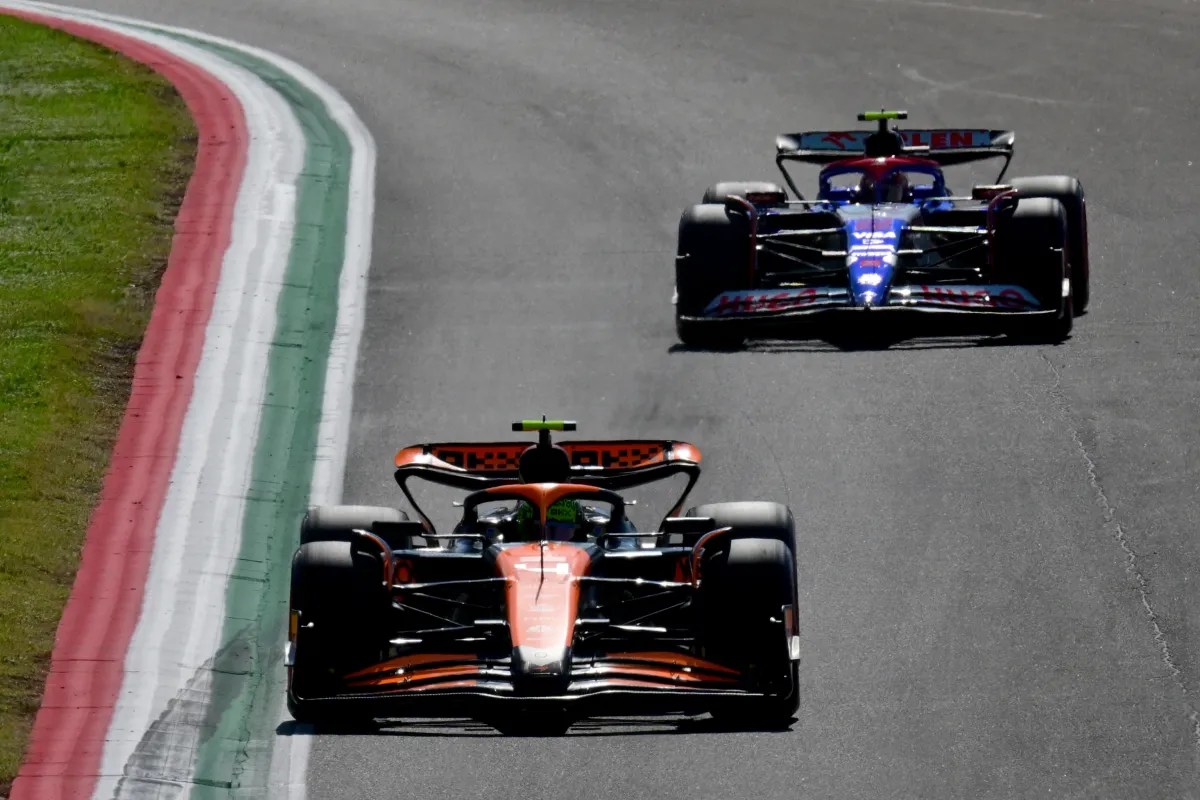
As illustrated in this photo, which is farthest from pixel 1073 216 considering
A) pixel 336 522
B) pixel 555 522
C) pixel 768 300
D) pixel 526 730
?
pixel 526 730

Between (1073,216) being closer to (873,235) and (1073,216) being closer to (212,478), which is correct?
(873,235)

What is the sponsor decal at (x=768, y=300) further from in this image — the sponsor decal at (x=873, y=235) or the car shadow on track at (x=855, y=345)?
the sponsor decal at (x=873, y=235)

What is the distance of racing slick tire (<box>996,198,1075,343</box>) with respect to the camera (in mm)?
17078

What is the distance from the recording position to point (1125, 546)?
15953mm

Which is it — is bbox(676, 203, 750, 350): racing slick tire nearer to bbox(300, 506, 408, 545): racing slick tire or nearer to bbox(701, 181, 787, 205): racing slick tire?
bbox(701, 181, 787, 205): racing slick tire

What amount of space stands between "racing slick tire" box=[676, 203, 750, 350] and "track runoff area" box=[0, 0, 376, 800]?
2.69m

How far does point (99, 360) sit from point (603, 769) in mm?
7075

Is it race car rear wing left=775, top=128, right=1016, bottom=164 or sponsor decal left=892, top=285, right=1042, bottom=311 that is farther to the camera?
race car rear wing left=775, top=128, right=1016, bottom=164

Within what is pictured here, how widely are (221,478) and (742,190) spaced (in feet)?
17.1

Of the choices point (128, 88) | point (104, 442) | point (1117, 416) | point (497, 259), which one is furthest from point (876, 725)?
point (128, 88)

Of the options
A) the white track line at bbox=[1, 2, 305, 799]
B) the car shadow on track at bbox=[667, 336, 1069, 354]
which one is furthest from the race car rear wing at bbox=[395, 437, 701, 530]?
the car shadow on track at bbox=[667, 336, 1069, 354]

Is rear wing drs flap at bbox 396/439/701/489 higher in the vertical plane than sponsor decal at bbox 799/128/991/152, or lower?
lower

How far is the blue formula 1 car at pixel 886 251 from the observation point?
16.7 m

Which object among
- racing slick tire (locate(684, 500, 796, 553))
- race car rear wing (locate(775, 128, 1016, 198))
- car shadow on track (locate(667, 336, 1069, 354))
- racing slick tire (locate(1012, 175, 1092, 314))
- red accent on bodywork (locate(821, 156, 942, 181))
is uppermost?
race car rear wing (locate(775, 128, 1016, 198))
